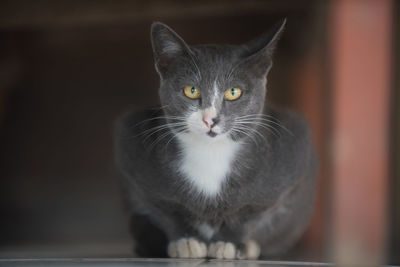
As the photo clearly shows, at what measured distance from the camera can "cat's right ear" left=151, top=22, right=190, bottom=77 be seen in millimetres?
1607

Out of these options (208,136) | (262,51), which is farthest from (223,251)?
(262,51)

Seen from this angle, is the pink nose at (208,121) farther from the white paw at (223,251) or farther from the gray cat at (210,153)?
the white paw at (223,251)

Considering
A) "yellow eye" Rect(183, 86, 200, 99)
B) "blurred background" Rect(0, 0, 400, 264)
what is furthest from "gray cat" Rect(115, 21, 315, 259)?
"blurred background" Rect(0, 0, 400, 264)

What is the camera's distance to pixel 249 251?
1.84 meters

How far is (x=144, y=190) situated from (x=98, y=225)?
2.06m

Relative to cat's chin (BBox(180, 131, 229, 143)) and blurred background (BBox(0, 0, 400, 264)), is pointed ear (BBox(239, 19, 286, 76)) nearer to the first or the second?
cat's chin (BBox(180, 131, 229, 143))

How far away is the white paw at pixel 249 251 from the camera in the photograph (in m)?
1.77

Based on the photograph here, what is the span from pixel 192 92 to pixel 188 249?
495 millimetres

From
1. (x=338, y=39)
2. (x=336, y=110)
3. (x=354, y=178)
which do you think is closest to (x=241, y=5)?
(x=338, y=39)

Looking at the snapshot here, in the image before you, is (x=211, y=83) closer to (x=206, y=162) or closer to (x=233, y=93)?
(x=233, y=93)

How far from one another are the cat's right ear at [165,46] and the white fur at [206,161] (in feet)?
0.73

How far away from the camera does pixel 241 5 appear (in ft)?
10.4

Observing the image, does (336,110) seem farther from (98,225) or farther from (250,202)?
(98,225)

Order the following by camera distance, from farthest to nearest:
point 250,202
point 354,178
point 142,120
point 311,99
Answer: point 311,99 < point 354,178 < point 142,120 < point 250,202
